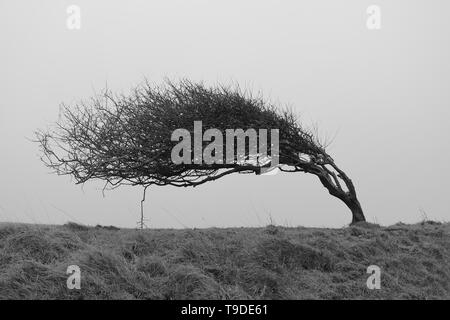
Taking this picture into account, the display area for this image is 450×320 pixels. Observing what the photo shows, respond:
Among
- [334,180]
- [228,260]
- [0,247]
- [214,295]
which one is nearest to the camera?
[214,295]

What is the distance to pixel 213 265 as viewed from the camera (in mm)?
→ 7445

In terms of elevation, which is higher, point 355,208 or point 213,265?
point 355,208

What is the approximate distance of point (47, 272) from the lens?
7.12m

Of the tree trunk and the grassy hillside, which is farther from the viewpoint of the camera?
the tree trunk

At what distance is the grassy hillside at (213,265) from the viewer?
683 centimetres

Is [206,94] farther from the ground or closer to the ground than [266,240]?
farther from the ground

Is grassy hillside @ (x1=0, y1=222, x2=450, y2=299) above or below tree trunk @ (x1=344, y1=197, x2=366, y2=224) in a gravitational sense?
below

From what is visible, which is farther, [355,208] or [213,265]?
[355,208]

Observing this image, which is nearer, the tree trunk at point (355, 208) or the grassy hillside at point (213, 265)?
the grassy hillside at point (213, 265)

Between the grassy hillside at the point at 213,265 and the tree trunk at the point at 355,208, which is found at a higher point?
the tree trunk at the point at 355,208

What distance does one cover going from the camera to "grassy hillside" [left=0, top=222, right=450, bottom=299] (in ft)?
22.4

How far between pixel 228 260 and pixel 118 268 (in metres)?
1.67
